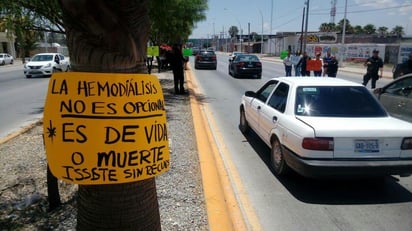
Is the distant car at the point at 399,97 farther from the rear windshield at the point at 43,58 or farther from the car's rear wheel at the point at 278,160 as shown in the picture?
the rear windshield at the point at 43,58

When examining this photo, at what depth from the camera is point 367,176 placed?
4.64 m

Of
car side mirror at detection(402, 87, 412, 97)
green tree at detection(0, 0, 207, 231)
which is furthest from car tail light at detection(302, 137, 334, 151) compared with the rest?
car side mirror at detection(402, 87, 412, 97)

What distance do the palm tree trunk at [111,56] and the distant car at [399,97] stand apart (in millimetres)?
6209

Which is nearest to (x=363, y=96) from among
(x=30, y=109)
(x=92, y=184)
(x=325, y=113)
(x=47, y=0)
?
(x=325, y=113)

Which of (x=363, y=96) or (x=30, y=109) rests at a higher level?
(x=363, y=96)

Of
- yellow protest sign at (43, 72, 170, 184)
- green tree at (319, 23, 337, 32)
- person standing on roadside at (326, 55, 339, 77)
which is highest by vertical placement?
green tree at (319, 23, 337, 32)

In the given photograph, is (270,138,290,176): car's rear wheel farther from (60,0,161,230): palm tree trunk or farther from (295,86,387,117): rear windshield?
(60,0,161,230): palm tree trunk

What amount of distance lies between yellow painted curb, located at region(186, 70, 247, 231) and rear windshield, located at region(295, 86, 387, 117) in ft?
4.70

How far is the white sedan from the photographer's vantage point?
4586 mm

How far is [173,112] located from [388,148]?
660cm

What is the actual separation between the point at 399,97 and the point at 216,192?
4716 millimetres

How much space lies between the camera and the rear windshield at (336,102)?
5.27 meters

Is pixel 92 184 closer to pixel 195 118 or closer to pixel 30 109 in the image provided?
pixel 195 118

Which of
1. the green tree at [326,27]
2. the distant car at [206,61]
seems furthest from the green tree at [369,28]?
the distant car at [206,61]
